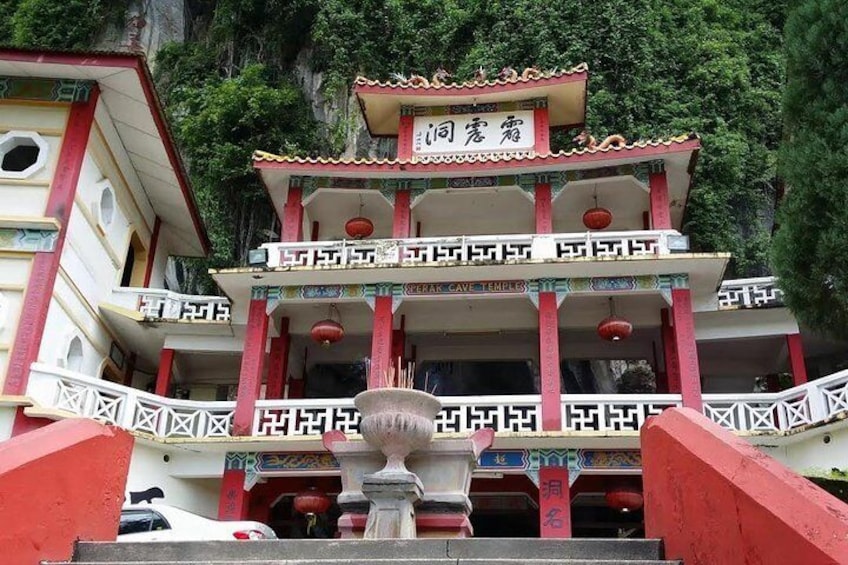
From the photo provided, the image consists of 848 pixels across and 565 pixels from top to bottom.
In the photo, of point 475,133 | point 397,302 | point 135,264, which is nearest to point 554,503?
point 397,302

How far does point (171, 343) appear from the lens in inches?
678

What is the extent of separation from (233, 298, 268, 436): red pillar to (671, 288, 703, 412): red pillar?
726cm

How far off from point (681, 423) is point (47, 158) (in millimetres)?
12672

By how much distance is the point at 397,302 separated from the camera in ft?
49.1

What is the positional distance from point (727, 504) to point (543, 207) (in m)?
11.7

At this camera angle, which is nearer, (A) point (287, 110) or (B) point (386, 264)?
(B) point (386, 264)

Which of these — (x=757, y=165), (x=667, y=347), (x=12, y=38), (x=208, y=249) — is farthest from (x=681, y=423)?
(x=12, y=38)

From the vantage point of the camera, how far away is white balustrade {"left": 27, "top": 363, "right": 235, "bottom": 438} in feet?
41.8

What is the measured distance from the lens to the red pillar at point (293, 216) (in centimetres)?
1611

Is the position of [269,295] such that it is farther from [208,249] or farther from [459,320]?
[208,249]

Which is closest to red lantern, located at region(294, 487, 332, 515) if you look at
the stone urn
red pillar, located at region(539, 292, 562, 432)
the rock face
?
red pillar, located at region(539, 292, 562, 432)

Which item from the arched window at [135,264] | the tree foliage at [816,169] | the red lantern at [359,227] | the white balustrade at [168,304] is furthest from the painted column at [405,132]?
the tree foliage at [816,169]

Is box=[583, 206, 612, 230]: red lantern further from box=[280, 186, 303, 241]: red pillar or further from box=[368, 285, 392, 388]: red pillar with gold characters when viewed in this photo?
box=[280, 186, 303, 241]: red pillar

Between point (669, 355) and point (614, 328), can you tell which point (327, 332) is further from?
point (669, 355)
